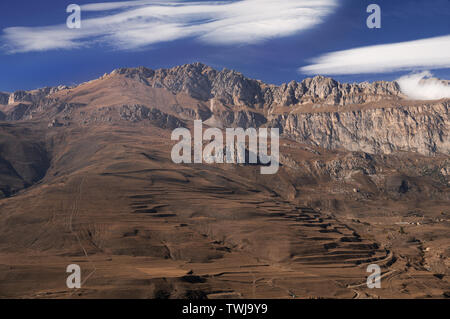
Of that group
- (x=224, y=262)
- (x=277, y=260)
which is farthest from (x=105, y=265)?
(x=277, y=260)

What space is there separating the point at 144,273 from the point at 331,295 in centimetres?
5626
